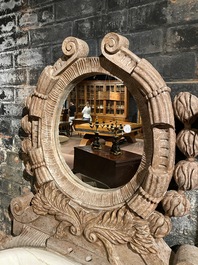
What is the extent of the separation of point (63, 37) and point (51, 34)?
97 mm

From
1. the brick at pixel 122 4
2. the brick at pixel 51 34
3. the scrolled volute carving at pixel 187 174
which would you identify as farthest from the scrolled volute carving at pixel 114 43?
the scrolled volute carving at pixel 187 174

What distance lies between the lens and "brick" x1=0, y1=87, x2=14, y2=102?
1694 mm

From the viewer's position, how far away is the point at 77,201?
4.10 feet

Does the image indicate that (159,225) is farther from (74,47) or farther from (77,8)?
(77,8)

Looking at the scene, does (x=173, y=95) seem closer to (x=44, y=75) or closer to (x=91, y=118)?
(x=91, y=118)

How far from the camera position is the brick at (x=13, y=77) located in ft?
Answer: 5.33

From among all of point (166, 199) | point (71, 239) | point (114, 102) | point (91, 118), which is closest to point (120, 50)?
point (114, 102)

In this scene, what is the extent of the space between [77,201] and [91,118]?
1.34ft

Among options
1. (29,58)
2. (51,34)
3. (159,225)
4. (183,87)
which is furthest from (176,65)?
(29,58)

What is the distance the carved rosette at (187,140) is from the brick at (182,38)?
8.3 inches

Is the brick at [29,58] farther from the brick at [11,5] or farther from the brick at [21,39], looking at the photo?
the brick at [11,5]

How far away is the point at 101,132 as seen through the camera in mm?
1229

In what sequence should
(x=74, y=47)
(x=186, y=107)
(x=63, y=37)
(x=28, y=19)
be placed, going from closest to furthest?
(x=186, y=107), (x=74, y=47), (x=63, y=37), (x=28, y=19)

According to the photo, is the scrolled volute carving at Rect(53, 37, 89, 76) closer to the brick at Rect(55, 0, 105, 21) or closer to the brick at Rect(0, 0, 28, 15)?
the brick at Rect(55, 0, 105, 21)
